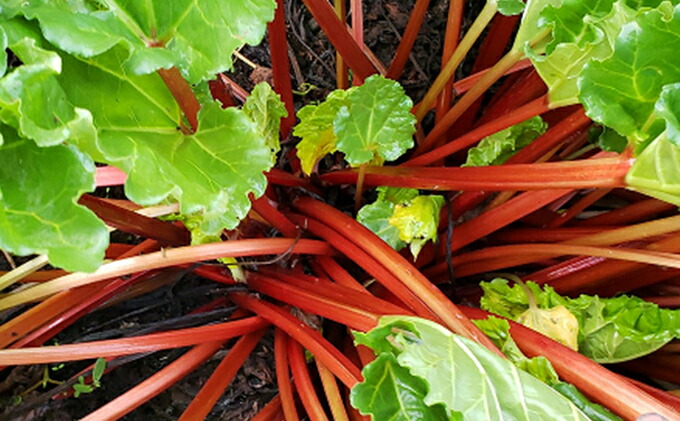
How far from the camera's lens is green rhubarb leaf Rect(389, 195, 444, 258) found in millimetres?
1063

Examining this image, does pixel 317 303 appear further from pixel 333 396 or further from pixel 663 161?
pixel 663 161

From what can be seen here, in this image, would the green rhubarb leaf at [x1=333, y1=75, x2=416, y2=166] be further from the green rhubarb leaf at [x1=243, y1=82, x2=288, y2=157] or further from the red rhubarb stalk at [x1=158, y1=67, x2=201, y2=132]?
the red rhubarb stalk at [x1=158, y1=67, x2=201, y2=132]

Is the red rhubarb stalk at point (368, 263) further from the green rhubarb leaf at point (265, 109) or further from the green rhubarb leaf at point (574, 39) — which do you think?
the green rhubarb leaf at point (574, 39)

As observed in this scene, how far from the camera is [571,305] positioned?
3.27 ft

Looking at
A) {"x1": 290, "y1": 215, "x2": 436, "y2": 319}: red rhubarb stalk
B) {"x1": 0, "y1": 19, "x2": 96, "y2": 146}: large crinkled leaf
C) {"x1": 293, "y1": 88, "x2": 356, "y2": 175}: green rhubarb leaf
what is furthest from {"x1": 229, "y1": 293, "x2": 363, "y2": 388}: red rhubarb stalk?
{"x1": 0, "y1": 19, "x2": 96, "y2": 146}: large crinkled leaf

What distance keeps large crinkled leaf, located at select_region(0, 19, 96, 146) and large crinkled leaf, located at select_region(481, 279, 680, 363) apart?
725 mm

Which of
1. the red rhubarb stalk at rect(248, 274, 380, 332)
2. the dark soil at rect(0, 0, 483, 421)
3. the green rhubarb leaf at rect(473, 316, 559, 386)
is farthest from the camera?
the dark soil at rect(0, 0, 483, 421)

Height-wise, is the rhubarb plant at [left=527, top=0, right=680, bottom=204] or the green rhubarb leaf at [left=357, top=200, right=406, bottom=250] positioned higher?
the rhubarb plant at [left=527, top=0, right=680, bottom=204]

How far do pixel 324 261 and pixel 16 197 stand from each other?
64 centimetres

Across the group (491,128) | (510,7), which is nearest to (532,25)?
(510,7)

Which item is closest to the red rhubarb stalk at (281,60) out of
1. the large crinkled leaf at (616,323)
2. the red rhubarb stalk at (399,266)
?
the red rhubarb stalk at (399,266)

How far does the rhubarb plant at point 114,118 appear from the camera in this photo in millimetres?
601

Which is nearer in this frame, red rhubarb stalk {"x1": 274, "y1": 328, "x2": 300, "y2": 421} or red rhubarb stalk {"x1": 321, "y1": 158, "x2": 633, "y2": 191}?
red rhubarb stalk {"x1": 321, "y1": 158, "x2": 633, "y2": 191}

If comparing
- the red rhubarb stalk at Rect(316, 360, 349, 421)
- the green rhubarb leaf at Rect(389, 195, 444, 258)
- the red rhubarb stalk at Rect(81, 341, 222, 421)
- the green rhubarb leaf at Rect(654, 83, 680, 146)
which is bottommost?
the red rhubarb stalk at Rect(316, 360, 349, 421)
